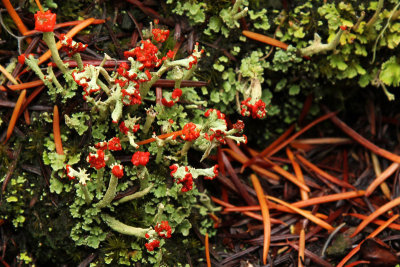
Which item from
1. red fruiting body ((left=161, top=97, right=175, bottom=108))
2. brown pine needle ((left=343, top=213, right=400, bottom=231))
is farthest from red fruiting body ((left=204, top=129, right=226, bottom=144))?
brown pine needle ((left=343, top=213, right=400, bottom=231))

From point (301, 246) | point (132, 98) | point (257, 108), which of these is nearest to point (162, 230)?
point (132, 98)

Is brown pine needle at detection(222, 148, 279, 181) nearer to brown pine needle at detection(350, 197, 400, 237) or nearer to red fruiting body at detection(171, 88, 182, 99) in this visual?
brown pine needle at detection(350, 197, 400, 237)

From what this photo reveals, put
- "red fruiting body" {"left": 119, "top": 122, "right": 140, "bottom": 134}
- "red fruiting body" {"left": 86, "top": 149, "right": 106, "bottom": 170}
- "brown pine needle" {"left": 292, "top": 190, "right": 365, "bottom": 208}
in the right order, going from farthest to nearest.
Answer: "brown pine needle" {"left": 292, "top": 190, "right": 365, "bottom": 208}
"red fruiting body" {"left": 119, "top": 122, "right": 140, "bottom": 134}
"red fruiting body" {"left": 86, "top": 149, "right": 106, "bottom": 170}

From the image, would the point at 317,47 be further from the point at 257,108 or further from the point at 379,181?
the point at 379,181

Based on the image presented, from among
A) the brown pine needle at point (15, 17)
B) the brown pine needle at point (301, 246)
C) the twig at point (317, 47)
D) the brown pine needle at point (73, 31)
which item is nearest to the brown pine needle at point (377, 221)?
the brown pine needle at point (301, 246)

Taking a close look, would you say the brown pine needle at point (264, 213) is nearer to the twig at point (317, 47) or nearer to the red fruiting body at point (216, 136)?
the red fruiting body at point (216, 136)
